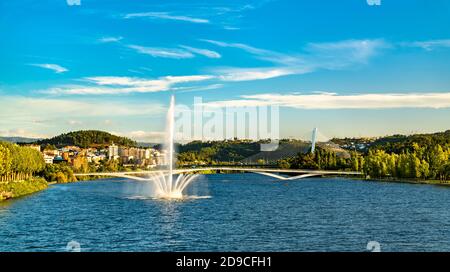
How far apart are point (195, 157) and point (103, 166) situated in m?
12.0

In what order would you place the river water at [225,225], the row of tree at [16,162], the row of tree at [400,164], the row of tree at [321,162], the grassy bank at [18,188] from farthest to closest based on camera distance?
1. the row of tree at [321,162]
2. the row of tree at [400,164]
3. the row of tree at [16,162]
4. the grassy bank at [18,188]
5. the river water at [225,225]

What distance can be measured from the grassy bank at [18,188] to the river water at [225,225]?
13.2 ft

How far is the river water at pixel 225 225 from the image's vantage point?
16.6m

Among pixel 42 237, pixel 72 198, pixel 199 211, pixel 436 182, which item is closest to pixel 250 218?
pixel 199 211

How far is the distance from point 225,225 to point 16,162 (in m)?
26.7

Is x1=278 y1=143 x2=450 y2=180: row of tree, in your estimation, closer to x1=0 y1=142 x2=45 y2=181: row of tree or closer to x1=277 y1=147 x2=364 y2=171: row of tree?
x1=277 y1=147 x2=364 y2=171: row of tree

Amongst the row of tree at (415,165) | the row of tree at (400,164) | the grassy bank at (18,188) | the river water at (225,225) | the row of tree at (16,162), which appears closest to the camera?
the river water at (225,225)

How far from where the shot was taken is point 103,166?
68.6m

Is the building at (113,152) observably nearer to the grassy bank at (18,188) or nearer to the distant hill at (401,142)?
the grassy bank at (18,188)

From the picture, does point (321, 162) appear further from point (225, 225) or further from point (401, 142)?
point (225, 225)

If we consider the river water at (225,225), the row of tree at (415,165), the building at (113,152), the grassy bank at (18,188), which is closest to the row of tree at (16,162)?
the grassy bank at (18,188)

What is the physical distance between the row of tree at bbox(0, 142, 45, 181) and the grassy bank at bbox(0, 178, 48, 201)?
3.30ft

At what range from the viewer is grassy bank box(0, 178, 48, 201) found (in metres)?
35.6
